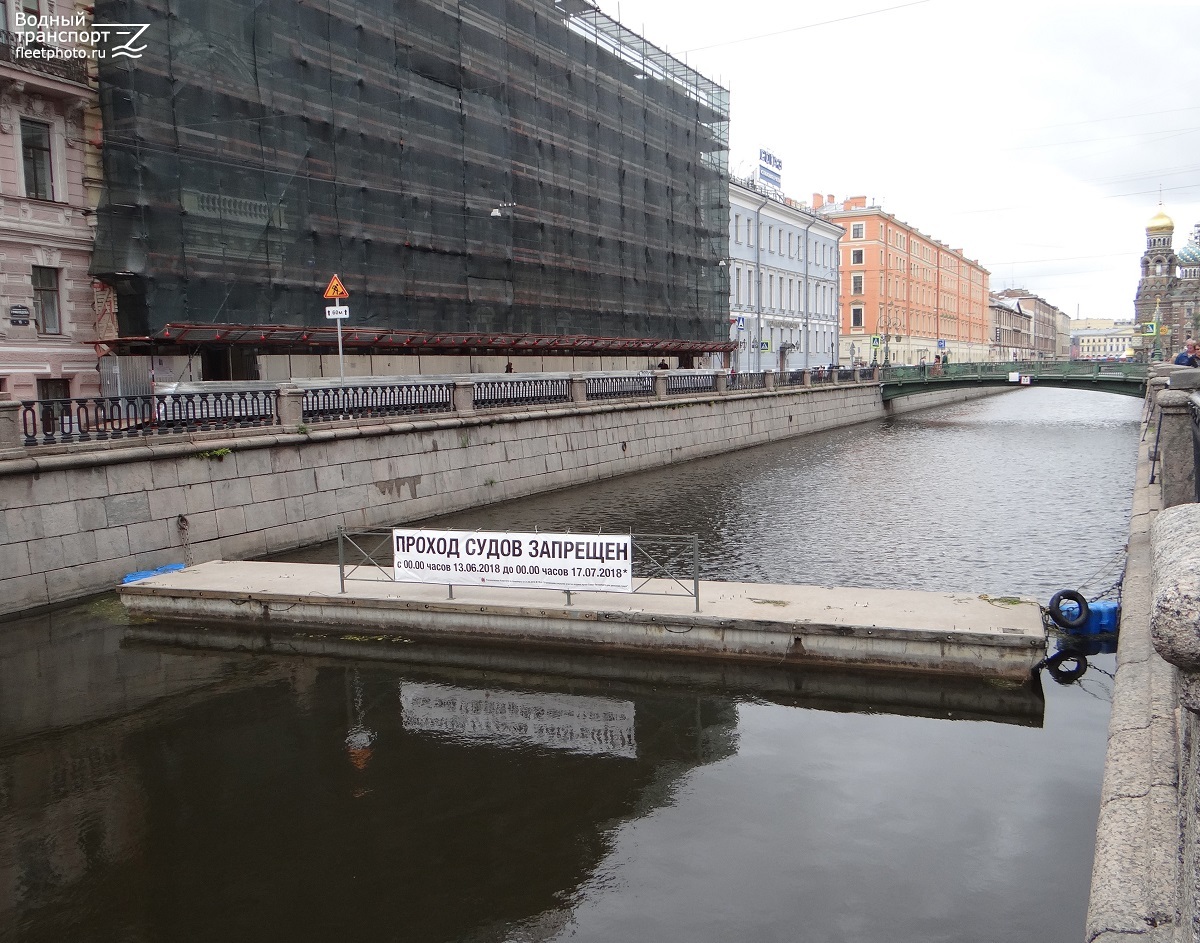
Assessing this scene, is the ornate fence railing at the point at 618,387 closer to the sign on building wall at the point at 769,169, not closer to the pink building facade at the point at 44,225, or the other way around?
the pink building facade at the point at 44,225

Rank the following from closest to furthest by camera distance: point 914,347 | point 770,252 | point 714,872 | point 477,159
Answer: point 714,872, point 477,159, point 770,252, point 914,347

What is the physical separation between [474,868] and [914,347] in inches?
3909

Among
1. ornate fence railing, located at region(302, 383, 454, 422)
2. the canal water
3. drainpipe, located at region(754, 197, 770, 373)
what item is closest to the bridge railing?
drainpipe, located at region(754, 197, 770, 373)

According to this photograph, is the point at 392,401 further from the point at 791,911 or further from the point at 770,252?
the point at 770,252

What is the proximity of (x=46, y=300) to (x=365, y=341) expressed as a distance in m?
8.78

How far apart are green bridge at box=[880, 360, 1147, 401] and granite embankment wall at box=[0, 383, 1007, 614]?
33222 mm

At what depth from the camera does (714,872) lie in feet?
23.3

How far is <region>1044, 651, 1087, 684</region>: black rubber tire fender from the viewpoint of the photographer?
1143cm

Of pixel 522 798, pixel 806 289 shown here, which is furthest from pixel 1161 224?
pixel 522 798

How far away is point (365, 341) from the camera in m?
28.3

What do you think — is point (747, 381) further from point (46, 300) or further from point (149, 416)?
point (149, 416)

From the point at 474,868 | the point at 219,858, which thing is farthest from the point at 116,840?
the point at 474,868

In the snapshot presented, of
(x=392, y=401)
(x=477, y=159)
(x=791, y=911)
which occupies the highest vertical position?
(x=477, y=159)

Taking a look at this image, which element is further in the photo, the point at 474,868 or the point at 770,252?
the point at 770,252
